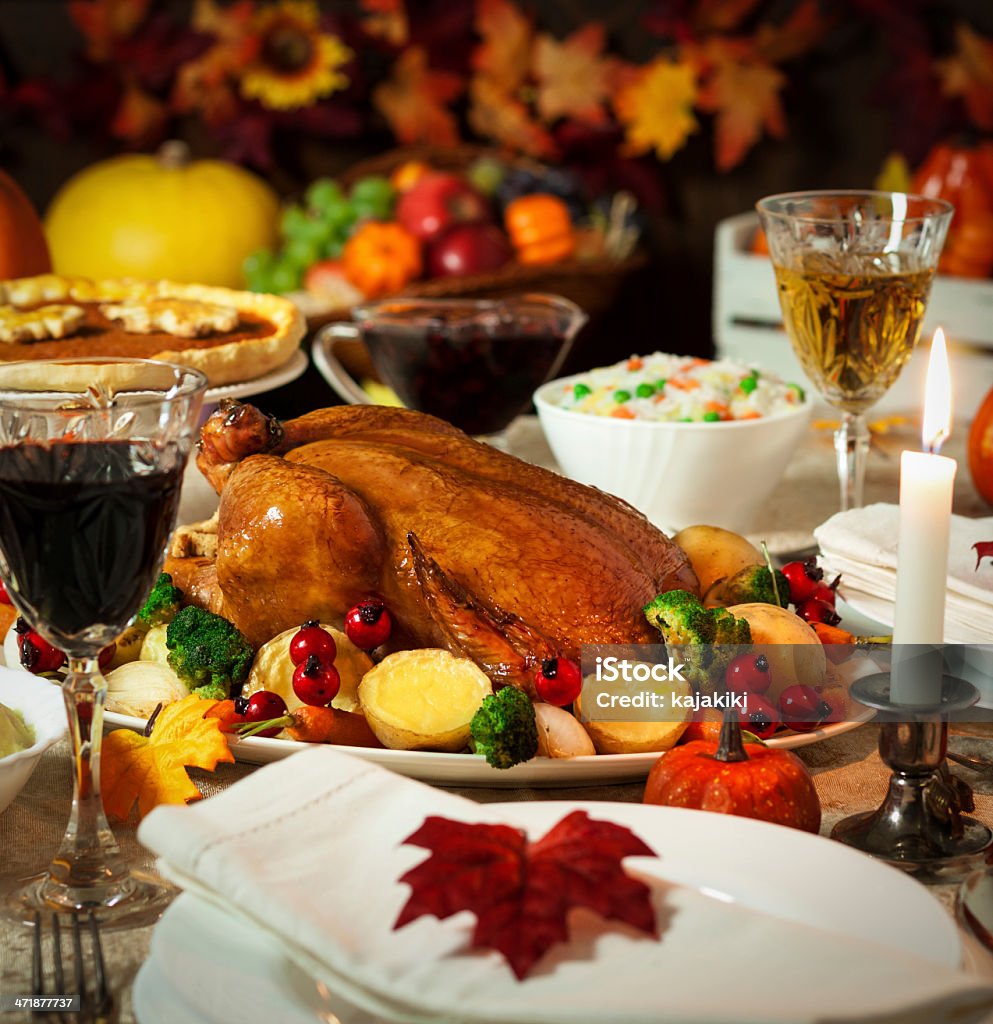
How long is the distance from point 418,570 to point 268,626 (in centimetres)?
16

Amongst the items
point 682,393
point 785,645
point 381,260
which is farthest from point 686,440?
point 381,260

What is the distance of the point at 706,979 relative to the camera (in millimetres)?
746

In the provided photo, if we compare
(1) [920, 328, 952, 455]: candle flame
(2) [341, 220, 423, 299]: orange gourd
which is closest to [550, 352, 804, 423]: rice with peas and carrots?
(1) [920, 328, 952, 455]: candle flame

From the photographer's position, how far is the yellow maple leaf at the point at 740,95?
12.3 feet

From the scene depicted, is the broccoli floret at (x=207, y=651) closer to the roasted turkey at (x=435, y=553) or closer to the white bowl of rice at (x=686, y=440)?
the roasted turkey at (x=435, y=553)

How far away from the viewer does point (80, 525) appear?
973mm

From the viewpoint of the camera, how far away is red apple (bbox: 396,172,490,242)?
3547 millimetres

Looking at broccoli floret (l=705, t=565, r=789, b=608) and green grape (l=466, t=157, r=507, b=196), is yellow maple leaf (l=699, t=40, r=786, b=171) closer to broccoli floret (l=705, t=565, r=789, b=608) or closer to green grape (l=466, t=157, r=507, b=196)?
green grape (l=466, t=157, r=507, b=196)

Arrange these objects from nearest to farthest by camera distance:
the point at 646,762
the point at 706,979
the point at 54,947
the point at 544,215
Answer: the point at 706,979
the point at 54,947
the point at 646,762
the point at 544,215

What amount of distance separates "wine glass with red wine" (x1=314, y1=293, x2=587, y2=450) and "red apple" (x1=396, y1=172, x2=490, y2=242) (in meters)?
1.49

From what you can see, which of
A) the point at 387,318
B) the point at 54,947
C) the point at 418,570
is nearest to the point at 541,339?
the point at 387,318

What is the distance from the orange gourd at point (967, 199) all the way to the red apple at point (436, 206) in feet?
3.60

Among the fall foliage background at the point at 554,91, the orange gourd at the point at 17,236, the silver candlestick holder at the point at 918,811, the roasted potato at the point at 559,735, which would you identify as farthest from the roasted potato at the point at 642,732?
the fall foliage background at the point at 554,91

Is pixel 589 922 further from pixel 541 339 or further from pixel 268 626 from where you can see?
pixel 541 339
